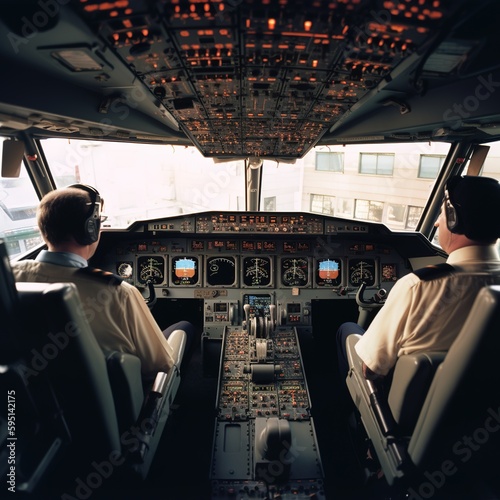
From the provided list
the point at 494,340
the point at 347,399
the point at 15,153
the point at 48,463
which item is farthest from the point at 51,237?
the point at 347,399

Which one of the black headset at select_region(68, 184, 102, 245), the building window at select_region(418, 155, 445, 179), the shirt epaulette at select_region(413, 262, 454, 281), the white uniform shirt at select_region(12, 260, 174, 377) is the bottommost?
the white uniform shirt at select_region(12, 260, 174, 377)

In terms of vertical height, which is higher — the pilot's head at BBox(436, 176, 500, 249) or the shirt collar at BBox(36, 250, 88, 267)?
the pilot's head at BBox(436, 176, 500, 249)

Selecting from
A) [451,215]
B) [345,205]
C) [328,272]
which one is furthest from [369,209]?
[451,215]

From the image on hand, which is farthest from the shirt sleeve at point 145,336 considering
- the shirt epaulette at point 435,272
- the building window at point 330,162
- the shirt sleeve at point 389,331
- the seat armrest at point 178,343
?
the building window at point 330,162

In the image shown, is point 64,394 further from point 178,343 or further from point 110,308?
point 178,343

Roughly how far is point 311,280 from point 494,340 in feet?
7.85

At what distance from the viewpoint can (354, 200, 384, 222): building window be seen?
378 cm

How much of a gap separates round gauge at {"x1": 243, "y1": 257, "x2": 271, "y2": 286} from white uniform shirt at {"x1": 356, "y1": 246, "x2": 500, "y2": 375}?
6.63ft

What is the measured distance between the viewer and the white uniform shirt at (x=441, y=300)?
133cm

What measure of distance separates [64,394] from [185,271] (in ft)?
7.32

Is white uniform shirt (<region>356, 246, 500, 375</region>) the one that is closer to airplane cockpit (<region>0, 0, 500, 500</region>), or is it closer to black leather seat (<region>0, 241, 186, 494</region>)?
airplane cockpit (<region>0, 0, 500, 500</region>)

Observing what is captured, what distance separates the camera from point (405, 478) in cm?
138

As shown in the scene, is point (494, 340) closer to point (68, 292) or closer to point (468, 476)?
point (468, 476)

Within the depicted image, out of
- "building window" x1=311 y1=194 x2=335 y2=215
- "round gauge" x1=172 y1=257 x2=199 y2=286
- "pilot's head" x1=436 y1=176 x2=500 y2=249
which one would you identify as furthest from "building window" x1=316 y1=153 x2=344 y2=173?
"pilot's head" x1=436 y1=176 x2=500 y2=249
